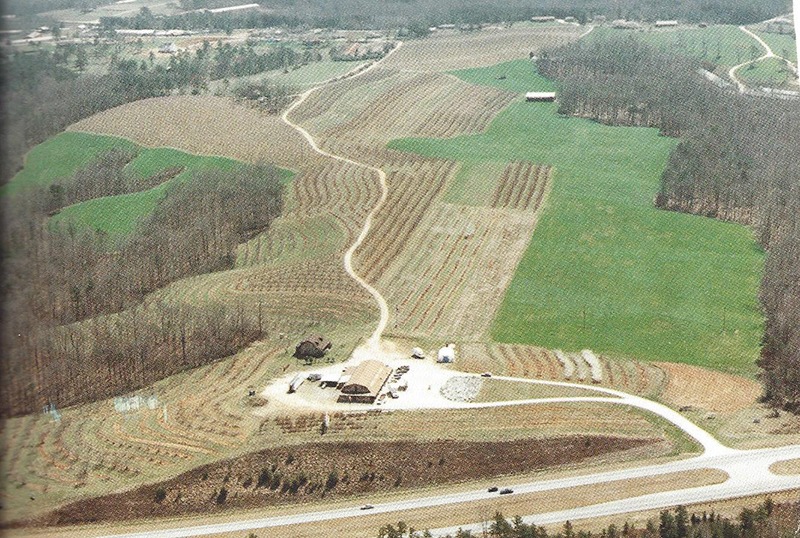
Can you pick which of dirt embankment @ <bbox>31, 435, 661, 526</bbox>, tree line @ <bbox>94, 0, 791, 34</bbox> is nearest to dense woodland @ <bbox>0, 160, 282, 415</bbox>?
dirt embankment @ <bbox>31, 435, 661, 526</bbox>

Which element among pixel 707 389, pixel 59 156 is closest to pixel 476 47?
pixel 707 389

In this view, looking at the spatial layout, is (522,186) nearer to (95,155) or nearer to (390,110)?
(390,110)

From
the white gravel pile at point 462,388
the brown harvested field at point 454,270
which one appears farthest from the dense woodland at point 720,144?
the brown harvested field at point 454,270

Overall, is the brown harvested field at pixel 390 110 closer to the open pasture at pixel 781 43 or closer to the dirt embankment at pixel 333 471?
the open pasture at pixel 781 43

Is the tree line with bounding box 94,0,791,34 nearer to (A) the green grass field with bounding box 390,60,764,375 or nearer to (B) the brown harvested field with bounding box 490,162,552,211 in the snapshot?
(A) the green grass field with bounding box 390,60,764,375

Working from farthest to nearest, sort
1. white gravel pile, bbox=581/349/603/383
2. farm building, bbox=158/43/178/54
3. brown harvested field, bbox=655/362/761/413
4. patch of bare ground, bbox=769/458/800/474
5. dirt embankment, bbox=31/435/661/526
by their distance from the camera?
farm building, bbox=158/43/178/54
white gravel pile, bbox=581/349/603/383
brown harvested field, bbox=655/362/761/413
patch of bare ground, bbox=769/458/800/474
dirt embankment, bbox=31/435/661/526
